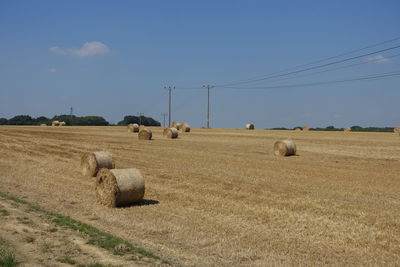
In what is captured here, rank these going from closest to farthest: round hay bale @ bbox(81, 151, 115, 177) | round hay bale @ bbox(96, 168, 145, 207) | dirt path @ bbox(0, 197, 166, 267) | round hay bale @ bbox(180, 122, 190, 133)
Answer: dirt path @ bbox(0, 197, 166, 267)
round hay bale @ bbox(96, 168, 145, 207)
round hay bale @ bbox(81, 151, 115, 177)
round hay bale @ bbox(180, 122, 190, 133)

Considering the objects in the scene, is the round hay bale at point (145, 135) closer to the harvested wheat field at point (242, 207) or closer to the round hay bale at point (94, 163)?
the harvested wheat field at point (242, 207)

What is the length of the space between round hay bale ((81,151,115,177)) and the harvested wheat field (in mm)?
591

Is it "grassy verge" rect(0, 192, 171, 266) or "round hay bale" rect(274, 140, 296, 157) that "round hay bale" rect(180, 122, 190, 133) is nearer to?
"round hay bale" rect(274, 140, 296, 157)

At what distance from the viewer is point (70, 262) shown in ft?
24.2

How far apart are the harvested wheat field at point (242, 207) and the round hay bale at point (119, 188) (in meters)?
0.33

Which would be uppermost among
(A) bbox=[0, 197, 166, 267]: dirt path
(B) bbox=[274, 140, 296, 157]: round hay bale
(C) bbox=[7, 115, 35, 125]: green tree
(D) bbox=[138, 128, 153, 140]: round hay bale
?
(C) bbox=[7, 115, 35, 125]: green tree

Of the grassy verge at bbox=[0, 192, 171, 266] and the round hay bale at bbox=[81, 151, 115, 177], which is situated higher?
the round hay bale at bbox=[81, 151, 115, 177]

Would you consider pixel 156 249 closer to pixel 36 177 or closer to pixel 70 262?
pixel 70 262

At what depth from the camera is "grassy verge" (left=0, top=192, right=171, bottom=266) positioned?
7989 mm

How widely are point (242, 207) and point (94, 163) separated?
8.24 meters

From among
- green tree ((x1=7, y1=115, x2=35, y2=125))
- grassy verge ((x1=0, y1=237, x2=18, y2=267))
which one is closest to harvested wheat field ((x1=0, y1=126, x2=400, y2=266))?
grassy verge ((x1=0, y1=237, x2=18, y2=267))

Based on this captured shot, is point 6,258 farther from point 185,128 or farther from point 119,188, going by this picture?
point 185,128

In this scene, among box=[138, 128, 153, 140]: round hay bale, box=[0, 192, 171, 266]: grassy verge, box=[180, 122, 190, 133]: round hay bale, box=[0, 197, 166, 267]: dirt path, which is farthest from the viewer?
box=[180, 122, 190, 133]: round hay bale

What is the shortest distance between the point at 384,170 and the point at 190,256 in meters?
14.6
